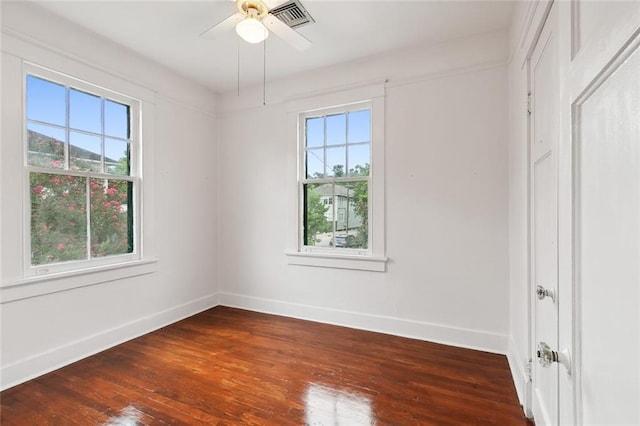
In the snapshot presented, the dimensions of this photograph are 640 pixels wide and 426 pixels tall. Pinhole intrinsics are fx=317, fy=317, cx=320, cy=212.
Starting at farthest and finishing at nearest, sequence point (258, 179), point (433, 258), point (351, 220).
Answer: point (258, 179), point (351, 220), point (433, 258)

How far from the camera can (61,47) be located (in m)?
2.58

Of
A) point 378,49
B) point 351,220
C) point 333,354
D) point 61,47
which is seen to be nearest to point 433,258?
point 351,220

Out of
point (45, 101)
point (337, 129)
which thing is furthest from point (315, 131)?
point (45, 101)

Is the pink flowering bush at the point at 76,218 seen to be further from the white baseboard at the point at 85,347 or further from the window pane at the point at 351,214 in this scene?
the window pane at the point at 351,214

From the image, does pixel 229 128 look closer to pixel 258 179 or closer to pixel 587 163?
pixel 258 179

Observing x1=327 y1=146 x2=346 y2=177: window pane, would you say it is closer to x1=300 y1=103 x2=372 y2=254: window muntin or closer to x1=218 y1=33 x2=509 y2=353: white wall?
x1=300 y1=103 x2=372 y2=254: window muntin

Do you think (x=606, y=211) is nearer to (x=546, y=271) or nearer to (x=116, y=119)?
(x=546, y=271)

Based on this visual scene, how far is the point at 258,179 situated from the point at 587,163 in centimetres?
345

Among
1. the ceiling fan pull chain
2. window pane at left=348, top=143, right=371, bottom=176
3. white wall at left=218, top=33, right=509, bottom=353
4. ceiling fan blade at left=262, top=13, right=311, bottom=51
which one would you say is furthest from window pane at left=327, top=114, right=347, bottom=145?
ceiling fan blade at left=262, top=13, right=311, bottom=51

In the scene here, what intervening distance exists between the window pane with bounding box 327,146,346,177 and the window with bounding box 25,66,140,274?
2.00m

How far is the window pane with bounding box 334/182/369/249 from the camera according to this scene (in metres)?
3.40

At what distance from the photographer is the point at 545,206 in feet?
5.47

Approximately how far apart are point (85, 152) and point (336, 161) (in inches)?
94.1

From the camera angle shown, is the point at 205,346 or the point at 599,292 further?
the point at 205,346
